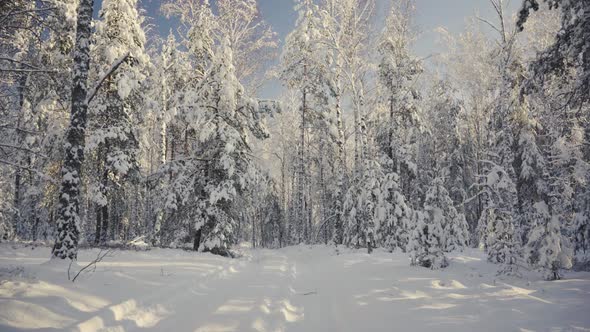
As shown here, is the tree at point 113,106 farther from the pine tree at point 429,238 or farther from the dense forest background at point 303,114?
the pine tree at point 429,238

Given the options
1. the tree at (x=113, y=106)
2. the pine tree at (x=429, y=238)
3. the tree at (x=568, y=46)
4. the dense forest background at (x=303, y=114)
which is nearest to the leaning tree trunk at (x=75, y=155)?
the dense forest background at (x=303, y=114)

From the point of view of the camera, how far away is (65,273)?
6.11 metres

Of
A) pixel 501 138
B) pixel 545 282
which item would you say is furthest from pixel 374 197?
pixel 545 282

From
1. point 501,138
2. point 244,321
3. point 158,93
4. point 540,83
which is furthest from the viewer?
point 158,93

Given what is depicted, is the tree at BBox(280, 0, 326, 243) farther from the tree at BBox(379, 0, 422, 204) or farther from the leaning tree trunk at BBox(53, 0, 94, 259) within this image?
the leaning tree trunk at BBox(53, 0, 94, 259)

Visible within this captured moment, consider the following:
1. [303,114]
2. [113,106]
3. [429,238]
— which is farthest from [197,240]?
[303,114]

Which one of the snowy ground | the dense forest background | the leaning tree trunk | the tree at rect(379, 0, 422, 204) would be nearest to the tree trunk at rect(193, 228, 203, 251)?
the dense forest background

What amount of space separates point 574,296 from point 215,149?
1408 centimetres

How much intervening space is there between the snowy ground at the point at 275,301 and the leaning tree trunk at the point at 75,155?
2.32ft

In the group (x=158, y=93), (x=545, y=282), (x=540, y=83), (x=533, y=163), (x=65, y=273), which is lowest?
(x=545, y=282)

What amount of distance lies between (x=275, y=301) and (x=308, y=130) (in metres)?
22.6

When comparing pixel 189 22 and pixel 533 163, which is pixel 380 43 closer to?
pixel 533 163

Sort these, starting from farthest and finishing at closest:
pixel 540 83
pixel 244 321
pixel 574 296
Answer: pixel 574 296 → pixel 540 83 → pixel 244 321

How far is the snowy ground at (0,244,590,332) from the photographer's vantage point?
15.8ft
